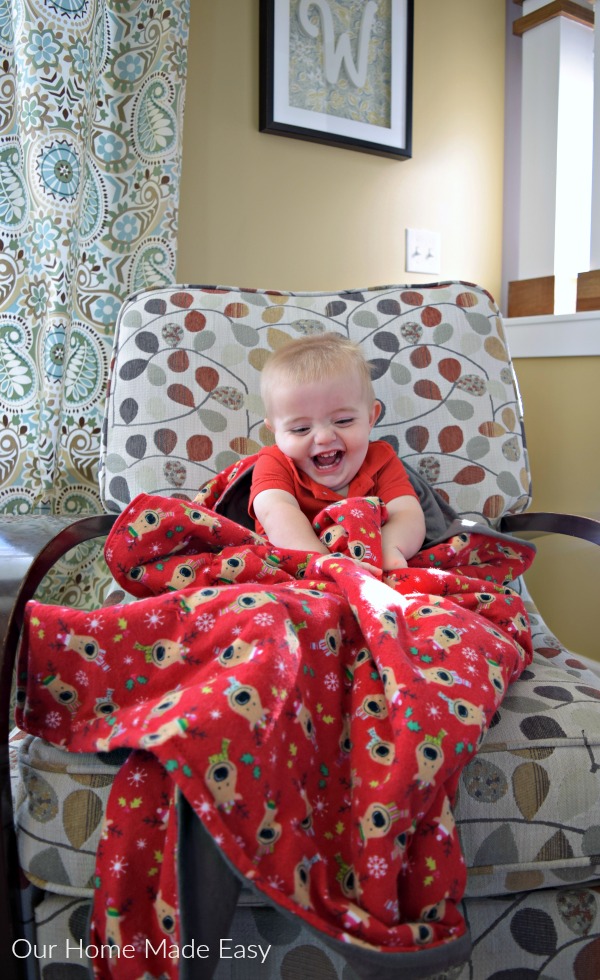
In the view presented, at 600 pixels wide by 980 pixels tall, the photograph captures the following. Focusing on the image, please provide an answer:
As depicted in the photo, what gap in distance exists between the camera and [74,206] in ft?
4.95

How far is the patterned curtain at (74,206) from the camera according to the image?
1.47 meters

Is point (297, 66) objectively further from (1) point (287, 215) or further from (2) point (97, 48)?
(2) point (97, 48)

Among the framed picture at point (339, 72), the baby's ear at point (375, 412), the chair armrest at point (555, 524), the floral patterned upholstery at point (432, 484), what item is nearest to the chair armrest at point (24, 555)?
the floral patterned upholstery at point (432, 484)

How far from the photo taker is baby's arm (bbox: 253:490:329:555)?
1.11 m

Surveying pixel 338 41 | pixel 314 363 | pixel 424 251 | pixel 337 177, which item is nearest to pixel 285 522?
pixel 314 363

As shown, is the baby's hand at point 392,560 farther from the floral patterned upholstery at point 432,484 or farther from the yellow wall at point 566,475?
the yellow wall at point 566,475

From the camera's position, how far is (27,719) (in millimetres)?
828

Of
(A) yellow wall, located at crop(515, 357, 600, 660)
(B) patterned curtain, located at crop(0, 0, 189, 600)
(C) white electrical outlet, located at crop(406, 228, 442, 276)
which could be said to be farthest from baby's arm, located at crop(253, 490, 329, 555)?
(C) white electrical outlet, located at crop(406, 228, 442, 276)

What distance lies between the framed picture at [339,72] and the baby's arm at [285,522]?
1.19 metres

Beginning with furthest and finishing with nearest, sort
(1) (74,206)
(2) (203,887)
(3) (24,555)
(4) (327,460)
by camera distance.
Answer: (1) (74,206)
(4) (327,460)
(3) (24,555)
(2) (203,887)

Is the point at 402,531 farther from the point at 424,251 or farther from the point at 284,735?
the point at 424,251

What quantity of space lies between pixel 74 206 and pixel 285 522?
862mm

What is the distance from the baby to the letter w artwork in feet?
3.77

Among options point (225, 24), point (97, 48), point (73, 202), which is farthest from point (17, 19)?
point (225, 24)
